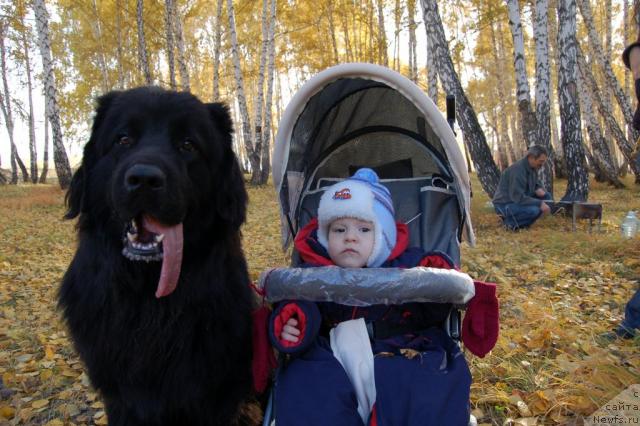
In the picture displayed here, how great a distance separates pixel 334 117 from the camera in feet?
10.2

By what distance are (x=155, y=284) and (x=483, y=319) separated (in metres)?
1.50

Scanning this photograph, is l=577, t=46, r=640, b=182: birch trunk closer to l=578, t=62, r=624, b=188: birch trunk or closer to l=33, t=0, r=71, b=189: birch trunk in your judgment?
l=578, t=62, r=624, b=188: birch trunk

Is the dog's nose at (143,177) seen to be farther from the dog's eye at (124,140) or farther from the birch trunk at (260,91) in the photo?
the birch trunk at (260,91)

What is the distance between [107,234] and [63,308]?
47 centimetres

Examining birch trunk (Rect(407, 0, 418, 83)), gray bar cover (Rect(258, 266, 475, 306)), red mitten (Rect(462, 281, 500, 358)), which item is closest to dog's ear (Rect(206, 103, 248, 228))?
gray bar cover (Rect(258, 266, 475, 306))

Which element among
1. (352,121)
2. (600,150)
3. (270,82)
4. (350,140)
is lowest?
(350,140)

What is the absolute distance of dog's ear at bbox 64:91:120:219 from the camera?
6.41 ft

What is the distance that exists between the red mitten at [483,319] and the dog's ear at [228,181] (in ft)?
3.80

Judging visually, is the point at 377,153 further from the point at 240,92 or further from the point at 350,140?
the point at 240,92

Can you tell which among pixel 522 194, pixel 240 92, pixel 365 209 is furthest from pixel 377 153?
pixel 240 92

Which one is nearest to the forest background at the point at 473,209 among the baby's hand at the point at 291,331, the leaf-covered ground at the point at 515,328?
the leaf-covered ground at the point at 515,328

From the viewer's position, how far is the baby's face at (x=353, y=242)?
2.25 meters

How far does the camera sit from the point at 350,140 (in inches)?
121

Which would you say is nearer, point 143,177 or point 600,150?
point 143,177
